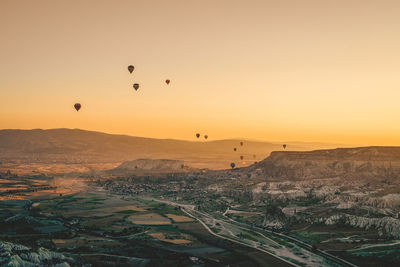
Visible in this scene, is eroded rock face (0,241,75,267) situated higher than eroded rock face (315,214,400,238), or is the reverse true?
eroded rock face (315,214,400,238)

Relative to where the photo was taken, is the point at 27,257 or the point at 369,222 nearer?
the point at 27,257

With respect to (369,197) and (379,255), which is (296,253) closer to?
(379,255)

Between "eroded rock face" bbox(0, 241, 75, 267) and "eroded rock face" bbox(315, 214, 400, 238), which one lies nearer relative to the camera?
"eroded rock face" bbox(0, 241, 75, 267)

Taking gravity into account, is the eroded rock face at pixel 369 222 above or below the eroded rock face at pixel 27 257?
above

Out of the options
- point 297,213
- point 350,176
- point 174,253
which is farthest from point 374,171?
point 174,253

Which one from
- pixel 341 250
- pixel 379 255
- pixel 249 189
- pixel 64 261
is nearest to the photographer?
pixel 64 261

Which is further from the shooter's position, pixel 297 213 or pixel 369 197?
pixel 369 197

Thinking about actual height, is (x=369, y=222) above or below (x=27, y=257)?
above

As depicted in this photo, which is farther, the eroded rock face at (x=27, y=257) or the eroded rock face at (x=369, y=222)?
the eroded rock face at (x=369, y=222)
